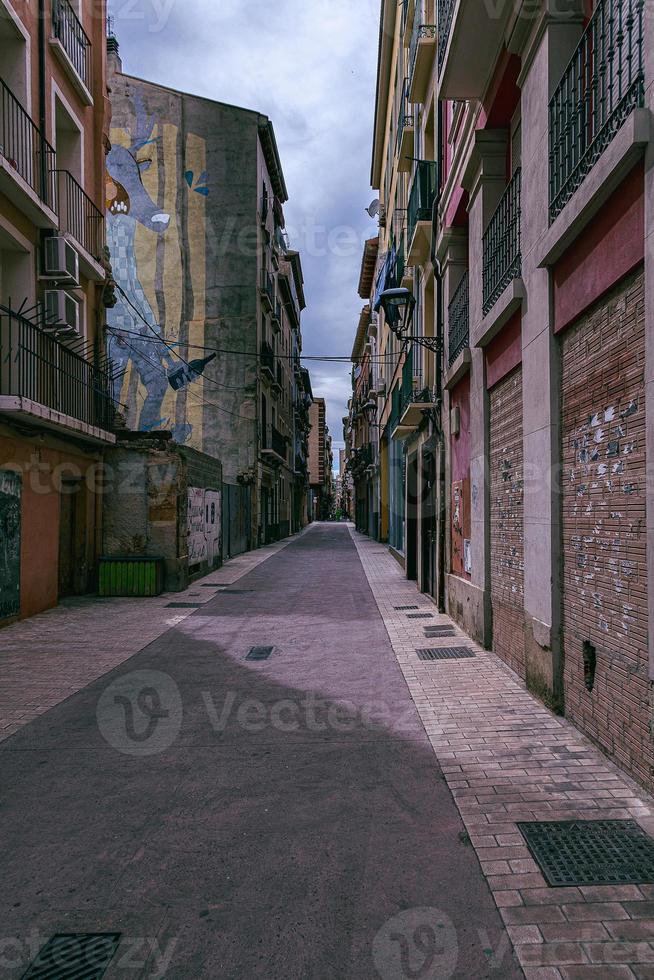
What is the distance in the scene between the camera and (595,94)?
16.8 ft

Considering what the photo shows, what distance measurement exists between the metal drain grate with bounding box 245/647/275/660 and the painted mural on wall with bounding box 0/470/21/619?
13.6ft

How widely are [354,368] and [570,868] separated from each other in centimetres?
6386

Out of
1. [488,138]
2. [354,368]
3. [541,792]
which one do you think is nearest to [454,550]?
[488,138]

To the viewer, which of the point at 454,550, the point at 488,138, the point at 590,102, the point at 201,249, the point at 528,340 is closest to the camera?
the point at 590,102

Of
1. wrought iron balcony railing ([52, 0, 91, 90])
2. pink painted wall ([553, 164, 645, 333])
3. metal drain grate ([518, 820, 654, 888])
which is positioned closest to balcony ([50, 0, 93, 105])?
wrought iron balcony railing ([52, 0, 91, 90])

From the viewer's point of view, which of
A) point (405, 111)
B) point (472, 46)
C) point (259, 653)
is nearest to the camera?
Answer: point (472, 46)

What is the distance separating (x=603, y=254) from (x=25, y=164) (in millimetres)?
10204

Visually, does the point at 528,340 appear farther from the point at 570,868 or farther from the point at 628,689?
the point at 570,868

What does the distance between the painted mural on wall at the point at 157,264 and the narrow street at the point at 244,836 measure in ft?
68.6

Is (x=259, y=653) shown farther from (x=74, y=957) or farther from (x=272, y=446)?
(x=272, y=446)

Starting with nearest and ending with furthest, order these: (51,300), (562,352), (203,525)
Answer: (562,352)
(51,300)
(203,525)

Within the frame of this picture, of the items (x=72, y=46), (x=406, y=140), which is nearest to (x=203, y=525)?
(x=72, y=46)

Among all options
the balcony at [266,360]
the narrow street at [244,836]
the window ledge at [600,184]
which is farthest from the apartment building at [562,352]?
the balcony at [266,360]

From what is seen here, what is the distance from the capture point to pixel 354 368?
215 ft
